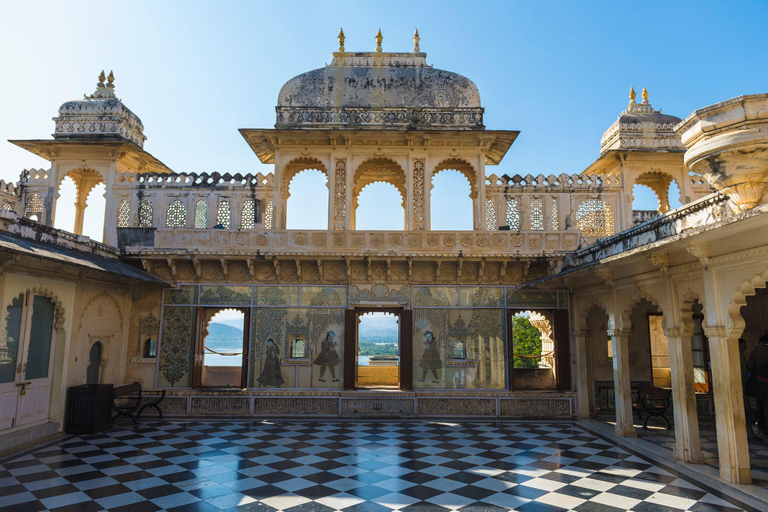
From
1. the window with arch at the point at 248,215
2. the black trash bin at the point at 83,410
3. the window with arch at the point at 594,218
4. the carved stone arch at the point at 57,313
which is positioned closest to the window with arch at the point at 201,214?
the window with arch at the point at 248,215

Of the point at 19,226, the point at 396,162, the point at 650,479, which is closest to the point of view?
the point at 650,479

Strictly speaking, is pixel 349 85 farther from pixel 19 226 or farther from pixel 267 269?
pixel 19 226

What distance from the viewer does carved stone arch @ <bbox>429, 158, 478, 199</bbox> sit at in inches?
511

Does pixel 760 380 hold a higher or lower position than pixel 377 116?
lower

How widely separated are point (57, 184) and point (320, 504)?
38.1 feet

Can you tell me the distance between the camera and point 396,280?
40.8ft

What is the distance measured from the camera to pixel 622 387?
388 inches

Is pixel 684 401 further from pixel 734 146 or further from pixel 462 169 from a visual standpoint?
pixel 462 169

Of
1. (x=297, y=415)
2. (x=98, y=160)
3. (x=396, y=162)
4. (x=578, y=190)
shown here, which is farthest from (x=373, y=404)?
(x=98, y=160)

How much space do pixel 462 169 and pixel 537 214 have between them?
2.26 metres

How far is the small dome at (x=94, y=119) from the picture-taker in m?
13.1

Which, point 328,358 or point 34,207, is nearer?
point 328,358

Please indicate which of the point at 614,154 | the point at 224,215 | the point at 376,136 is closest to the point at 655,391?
the point at 614,154

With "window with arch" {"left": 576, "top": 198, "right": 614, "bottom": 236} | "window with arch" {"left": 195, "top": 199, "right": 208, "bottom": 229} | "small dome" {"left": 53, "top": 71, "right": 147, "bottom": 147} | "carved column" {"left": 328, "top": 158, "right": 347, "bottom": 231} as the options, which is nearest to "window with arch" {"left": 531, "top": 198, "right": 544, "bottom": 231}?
"window with arch" {"left": 576, "top": 198, "right": 614, "bottom": 236}
